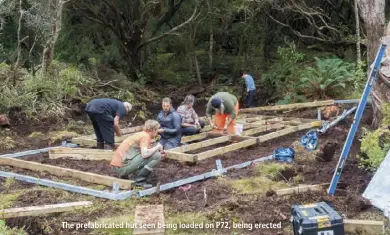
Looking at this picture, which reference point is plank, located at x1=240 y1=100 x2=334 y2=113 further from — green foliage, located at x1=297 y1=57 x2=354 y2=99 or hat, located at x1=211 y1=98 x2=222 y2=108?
hat, located at x1=211 y1=98 x2=222 y2=108

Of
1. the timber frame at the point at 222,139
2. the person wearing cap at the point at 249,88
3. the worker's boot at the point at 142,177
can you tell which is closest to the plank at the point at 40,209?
the worker's boot at the point at 142,177

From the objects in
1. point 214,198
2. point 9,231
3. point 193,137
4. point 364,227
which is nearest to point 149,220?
point 214,198

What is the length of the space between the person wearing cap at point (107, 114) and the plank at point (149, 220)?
3.26 m

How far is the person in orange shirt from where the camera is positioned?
6301 mm

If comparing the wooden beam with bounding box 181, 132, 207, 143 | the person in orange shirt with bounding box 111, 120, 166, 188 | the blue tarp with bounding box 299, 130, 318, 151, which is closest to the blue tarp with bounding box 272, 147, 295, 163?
the blue tarp with bounding box 299, 130, 318, 151

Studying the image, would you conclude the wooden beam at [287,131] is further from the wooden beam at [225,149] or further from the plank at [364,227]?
the plank at [364,227]

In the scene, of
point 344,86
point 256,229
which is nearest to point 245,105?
point 344,86

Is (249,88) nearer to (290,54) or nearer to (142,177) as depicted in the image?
(290,54)

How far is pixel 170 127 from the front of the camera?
8.66m

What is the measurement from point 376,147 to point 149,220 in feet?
9.78

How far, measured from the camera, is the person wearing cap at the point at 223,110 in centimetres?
951

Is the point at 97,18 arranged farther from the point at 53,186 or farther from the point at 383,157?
the point at 383,157

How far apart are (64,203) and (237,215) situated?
6.55 ft

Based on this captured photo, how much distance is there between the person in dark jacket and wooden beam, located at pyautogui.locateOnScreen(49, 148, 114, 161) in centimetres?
97
